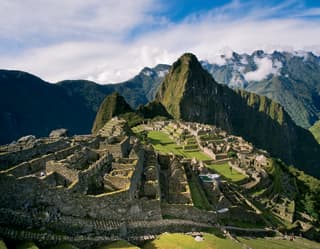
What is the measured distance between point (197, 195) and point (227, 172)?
27.7 meters

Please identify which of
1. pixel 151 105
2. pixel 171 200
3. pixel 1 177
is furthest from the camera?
pixel 151 105

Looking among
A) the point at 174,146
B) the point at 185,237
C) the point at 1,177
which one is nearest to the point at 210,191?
the point at 185,237

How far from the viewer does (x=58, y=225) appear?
2034 cm

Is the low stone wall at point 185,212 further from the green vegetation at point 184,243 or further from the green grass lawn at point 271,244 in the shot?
the green grass lawn at point 271,244

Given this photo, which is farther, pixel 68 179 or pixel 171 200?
Result: pixel 171 200

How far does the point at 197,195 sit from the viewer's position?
35188 millimetres

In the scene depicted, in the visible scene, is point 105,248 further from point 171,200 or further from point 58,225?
point 171,200

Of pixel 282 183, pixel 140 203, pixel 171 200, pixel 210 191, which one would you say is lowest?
pixel 282 183

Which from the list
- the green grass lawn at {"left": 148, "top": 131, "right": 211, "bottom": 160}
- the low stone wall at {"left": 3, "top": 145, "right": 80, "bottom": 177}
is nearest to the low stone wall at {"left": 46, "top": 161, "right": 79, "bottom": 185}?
the low stone wall at {"left": 3, "top": 145, "right": 80, "bottom": 177}

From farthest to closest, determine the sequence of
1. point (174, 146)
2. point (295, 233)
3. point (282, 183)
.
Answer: point (174, 146), point (282, 183), point (295, 233)

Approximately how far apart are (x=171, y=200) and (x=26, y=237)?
14673 mm

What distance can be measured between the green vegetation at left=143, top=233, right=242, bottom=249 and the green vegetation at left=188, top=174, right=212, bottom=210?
20.4 feet

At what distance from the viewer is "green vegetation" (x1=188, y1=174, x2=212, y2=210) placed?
32.3 meters

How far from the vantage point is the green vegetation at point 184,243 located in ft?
73.3
